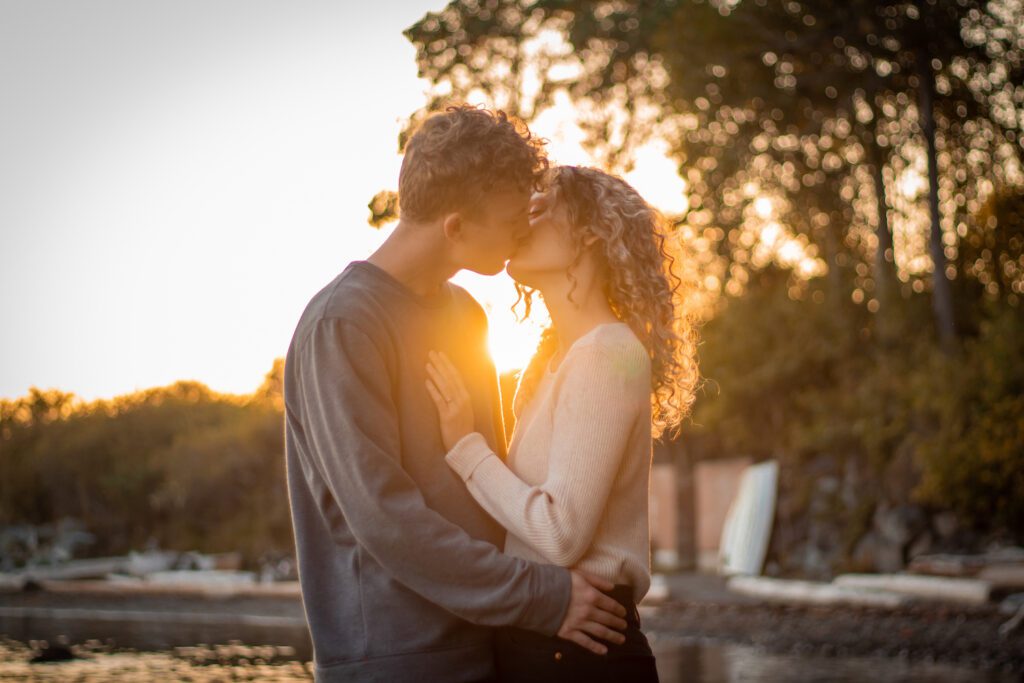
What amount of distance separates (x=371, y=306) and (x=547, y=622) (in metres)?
0.72

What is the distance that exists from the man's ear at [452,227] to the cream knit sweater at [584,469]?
0.35m

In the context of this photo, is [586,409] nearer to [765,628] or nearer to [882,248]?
[765,628]

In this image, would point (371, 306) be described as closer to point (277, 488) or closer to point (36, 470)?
point (277, 488)

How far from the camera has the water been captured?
921 centimetres

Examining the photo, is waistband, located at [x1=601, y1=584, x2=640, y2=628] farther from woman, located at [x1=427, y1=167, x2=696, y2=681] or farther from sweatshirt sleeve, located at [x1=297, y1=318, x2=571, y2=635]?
sweatshirt sleeve, located at [x1=297, y1=318, x2=571, y2=635]

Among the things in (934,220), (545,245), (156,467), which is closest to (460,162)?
(545,245)

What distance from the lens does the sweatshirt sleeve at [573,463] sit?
7.72 ft

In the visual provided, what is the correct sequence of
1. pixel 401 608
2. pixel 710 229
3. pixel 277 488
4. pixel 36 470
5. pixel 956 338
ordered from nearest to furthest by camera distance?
pixel 401 608 → pixel 956 338 → pixel 710 229 → pixel 277 488 → pixel 36 470

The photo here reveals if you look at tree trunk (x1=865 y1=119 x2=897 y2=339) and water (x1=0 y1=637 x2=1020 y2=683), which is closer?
water (x1=0 y1=637 x2=1020 y2=683)

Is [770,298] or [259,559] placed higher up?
[770,298]

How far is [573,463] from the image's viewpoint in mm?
2387

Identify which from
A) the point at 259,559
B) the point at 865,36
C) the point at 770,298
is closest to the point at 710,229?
the point at 770,298

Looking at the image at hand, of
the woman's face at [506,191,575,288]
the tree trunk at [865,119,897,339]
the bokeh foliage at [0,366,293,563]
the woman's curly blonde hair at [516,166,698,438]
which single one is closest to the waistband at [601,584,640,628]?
the woman's curly blonde hair at [516,166,698,438]

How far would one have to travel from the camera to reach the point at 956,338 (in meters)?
15.2
